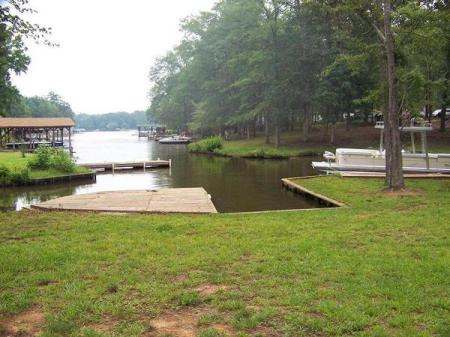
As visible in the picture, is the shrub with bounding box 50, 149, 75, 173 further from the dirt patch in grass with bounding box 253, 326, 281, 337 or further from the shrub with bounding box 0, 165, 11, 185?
the dirt patch in grass with bounding box 253, 326, 281, 337

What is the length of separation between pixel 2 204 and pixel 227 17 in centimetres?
4140

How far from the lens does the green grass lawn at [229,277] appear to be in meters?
4.75

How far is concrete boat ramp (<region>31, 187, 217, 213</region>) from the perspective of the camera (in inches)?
512

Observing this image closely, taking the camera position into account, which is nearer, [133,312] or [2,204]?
[133,312]

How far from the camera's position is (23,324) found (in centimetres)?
486

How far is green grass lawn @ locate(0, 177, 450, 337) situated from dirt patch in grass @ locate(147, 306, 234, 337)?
11 millimetres

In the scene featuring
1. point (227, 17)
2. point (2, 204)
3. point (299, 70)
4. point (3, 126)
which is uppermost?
point (227, 17)

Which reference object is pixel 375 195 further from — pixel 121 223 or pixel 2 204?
pixel 2 204

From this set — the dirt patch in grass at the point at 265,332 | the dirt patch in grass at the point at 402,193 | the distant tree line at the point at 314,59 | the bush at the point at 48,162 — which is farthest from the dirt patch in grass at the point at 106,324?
the bush at the point at 48,162

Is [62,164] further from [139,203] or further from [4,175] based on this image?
[139,203]

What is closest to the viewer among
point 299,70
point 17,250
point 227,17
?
point 17,250

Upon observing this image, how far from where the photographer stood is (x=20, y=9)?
33.1 feet

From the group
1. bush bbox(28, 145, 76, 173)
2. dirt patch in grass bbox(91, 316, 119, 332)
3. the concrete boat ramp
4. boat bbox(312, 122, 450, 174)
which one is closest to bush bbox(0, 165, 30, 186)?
bush bbox(28, 145, 76, 173)

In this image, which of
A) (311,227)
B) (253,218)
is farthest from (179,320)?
(253,218)
